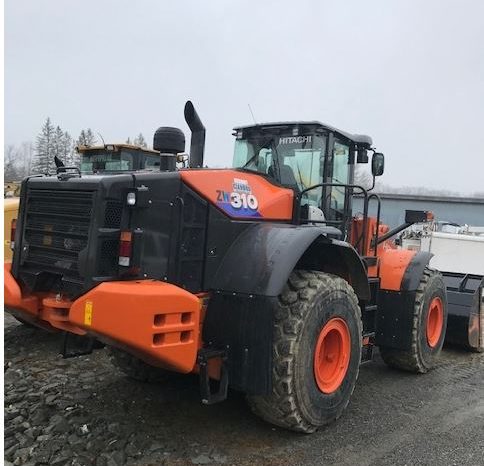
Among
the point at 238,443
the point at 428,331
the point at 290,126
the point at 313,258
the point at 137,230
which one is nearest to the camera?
the point at 137,230

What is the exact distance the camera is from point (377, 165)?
5488mm

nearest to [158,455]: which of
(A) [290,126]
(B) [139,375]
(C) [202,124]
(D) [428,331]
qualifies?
(B) [139,375]

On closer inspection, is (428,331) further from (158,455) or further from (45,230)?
(45,230)

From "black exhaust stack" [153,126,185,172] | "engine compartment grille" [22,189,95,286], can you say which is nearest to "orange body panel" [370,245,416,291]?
Result: "black exhaust stack" [153,126,185,172]

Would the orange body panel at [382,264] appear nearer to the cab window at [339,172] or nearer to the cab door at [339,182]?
the cab door at [339,182]

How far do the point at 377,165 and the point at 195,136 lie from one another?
191cm

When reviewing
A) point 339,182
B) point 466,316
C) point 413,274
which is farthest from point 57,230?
point 466,316

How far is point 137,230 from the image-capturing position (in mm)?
3527

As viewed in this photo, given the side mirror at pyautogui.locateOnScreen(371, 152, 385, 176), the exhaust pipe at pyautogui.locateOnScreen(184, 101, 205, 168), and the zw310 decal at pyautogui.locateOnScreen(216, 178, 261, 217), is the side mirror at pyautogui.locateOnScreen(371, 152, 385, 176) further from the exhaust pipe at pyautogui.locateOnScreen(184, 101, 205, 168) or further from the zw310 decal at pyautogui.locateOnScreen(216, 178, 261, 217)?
the exhaust pipe at pyautogui.locateOnScreen(184, 101, 205, 168)

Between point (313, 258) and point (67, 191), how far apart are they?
6.83 feet

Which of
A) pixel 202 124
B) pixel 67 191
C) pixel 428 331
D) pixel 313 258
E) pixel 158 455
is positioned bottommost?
pixel 158 455

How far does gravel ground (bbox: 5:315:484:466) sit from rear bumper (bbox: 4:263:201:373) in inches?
28.4

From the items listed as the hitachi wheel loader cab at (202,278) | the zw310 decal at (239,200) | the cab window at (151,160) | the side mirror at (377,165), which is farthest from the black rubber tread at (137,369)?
the cab window at (151,160)

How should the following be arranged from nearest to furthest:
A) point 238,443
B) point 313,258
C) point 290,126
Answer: point 238,443
point 313,258
point 290,126
